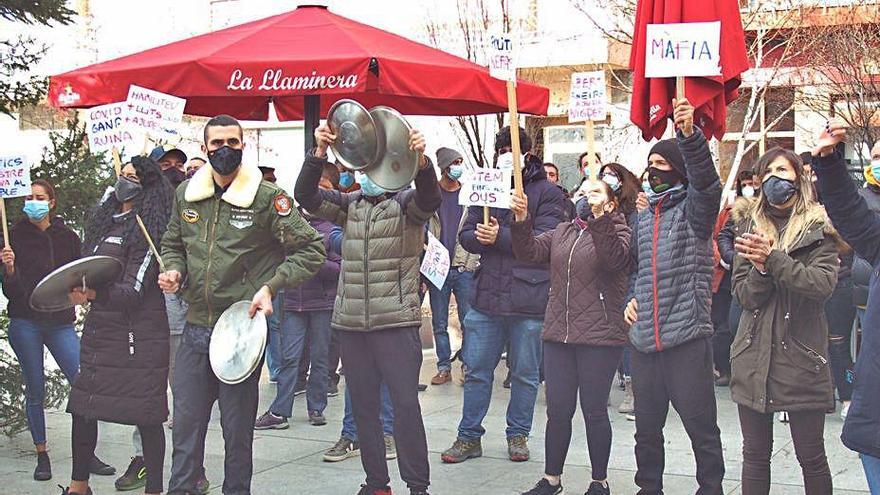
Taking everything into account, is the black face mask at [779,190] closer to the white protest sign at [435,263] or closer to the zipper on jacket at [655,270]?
the zipper on jacket at [655,270]

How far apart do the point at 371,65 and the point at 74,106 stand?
2094 millimetres

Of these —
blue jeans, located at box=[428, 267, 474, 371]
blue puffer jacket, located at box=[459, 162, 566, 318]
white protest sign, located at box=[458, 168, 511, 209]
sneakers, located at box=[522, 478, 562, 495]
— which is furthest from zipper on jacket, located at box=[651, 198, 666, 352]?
blue jeans, located at box=[428, 267, 474, 371]

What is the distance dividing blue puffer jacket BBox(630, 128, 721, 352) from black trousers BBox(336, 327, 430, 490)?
3.97 feet

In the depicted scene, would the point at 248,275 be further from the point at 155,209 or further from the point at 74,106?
the point at 74,106

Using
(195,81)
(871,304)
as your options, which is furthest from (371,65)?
(871,304)

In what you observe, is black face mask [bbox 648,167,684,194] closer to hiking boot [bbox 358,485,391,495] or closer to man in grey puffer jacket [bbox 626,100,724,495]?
man in grey puffer jacket [bbox 626,100,724,495]

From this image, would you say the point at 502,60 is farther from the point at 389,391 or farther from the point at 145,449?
the point at 145,449

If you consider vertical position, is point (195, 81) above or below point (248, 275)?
above

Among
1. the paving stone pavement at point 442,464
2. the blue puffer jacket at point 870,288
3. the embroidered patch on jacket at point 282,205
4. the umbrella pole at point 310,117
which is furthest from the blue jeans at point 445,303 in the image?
the blue puffer jacket at point 870,288

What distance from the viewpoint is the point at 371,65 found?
7.98m

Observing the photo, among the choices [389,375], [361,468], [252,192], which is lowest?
[361,468]

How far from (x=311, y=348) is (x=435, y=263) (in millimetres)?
1944

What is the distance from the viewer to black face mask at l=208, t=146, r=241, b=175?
5.94m

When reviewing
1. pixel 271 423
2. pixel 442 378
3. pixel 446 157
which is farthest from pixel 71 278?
pixel 442 378
